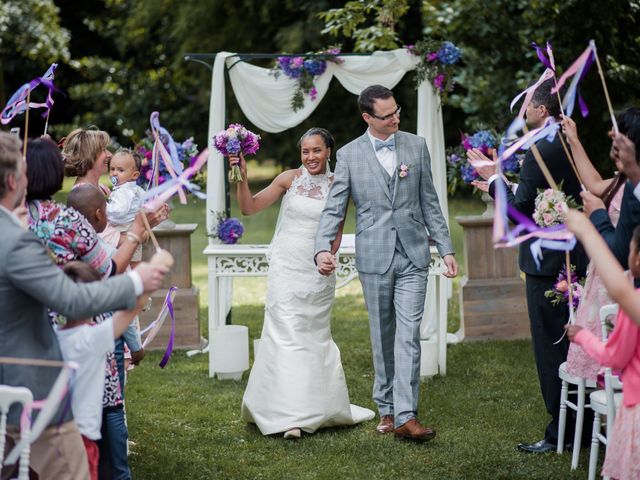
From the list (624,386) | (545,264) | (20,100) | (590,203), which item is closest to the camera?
(624,386)

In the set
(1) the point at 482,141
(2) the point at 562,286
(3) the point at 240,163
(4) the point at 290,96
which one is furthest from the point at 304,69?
(2) the point at 562,286

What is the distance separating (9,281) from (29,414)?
1.38 ft

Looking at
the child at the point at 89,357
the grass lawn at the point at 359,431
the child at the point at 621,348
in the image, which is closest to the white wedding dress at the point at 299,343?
the grass lawn at the point at 359,431

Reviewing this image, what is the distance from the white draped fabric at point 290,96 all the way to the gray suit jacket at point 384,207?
1.77 meters

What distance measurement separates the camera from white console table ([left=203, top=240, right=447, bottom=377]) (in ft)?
23.5

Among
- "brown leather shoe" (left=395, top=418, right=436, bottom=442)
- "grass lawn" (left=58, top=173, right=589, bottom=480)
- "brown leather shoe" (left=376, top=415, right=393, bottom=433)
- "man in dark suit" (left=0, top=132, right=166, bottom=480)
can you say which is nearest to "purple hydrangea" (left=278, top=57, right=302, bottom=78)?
"grass lawn" (left=58, top=173, right=589, bottom=480)

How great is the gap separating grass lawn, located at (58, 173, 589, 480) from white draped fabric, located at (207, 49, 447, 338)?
2.34 ft

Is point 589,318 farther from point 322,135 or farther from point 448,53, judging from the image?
point 448,53

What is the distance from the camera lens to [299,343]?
5.79 meters

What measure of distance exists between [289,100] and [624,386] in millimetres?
4852

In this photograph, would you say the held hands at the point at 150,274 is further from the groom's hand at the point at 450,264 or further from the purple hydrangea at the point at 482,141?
the purple hydrangea at the point at 482,141

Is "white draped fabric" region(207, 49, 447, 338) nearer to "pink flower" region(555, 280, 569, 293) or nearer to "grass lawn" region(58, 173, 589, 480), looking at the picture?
"grass lawn" region(58, 173, 589, 480)

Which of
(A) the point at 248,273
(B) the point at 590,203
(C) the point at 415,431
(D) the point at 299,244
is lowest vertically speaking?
(C) the point at 415,431

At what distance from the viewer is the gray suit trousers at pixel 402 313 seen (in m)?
5.48
